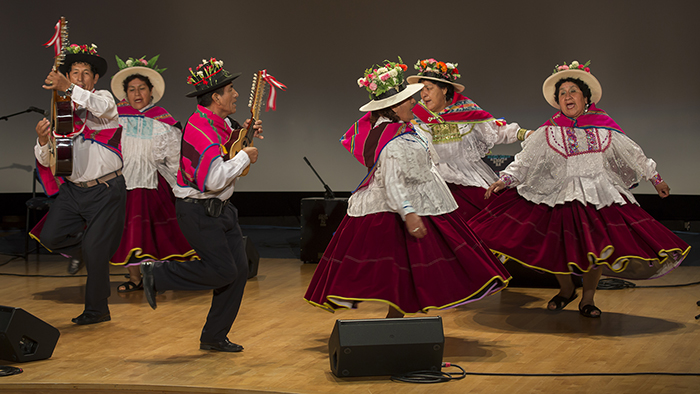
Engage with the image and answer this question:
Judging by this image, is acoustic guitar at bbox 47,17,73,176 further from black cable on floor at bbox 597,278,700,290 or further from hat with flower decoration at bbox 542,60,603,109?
black cable on floor at bbox 597,278,700,290

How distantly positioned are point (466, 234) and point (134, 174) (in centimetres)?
282

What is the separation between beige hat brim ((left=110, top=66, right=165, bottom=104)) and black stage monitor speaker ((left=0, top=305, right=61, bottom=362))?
2464mm

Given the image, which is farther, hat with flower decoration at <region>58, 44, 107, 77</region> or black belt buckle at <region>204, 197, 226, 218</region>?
hat with flower decoration at <region>58, 44, 107, 77</region>

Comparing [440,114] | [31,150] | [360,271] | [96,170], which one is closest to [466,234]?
[360,271]

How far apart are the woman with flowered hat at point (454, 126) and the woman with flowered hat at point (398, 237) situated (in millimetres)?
1535

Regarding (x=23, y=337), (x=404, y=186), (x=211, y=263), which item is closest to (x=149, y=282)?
(x=211, y=263)

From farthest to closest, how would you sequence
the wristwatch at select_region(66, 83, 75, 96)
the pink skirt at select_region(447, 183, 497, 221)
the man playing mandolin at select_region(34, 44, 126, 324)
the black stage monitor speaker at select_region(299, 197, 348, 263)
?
the black stage monitor speaker at select_region(299, 197, 348, 263) → the pink skirt at select_region(447, 183, 497, 221) → the man playing mandolin at select_region(34, 44, 126, 324) → the wristwatch at select_region(66, 83, 75, 96)

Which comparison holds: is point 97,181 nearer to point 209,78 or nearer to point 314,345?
point 209,78

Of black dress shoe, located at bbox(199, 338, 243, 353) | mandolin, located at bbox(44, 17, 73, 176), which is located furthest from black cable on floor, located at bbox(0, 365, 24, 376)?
mandolin, located at bbox(44, 17, 73, 176)

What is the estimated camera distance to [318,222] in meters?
6.35

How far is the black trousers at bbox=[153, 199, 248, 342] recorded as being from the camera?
9.87ft

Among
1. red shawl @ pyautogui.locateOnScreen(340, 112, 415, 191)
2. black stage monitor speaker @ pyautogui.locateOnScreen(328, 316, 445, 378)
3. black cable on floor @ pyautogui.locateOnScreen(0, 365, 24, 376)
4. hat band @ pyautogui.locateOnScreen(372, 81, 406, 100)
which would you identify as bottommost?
black cable on floor @ pyautogui.locateOnScreen(0, 365, 24, 376)

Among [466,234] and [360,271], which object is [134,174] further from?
[466,234]

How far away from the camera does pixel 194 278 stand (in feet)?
9.85
